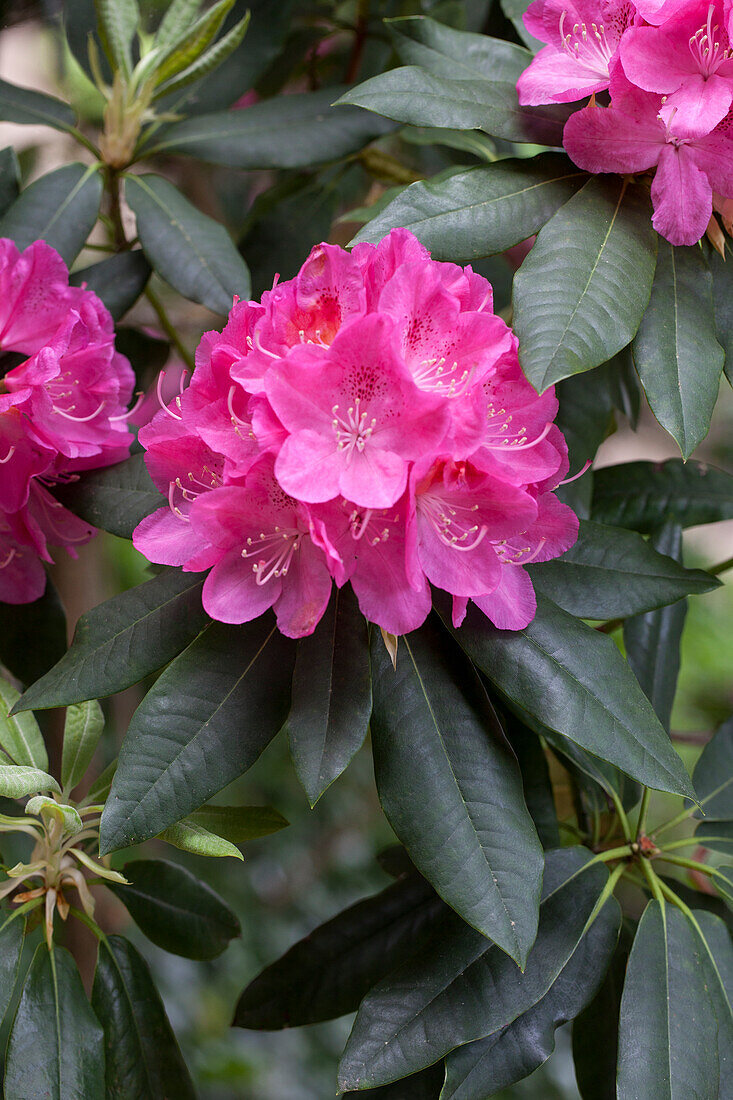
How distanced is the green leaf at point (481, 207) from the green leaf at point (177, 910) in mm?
742

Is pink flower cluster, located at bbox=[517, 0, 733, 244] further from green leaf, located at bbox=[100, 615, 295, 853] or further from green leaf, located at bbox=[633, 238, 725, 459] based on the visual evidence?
green leaf, located at bbox=[100, 615, 295, 853]

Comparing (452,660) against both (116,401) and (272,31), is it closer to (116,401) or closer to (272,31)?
(116,401)

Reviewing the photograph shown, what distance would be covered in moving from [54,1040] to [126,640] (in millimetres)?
393

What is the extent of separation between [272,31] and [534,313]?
0.91 m

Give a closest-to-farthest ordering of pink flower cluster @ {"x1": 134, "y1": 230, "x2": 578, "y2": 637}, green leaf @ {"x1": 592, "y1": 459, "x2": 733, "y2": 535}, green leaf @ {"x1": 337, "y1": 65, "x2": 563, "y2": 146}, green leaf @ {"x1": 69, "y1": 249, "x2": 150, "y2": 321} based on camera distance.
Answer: pink flower cluster @ {"x1": 134, "y1": 230, "x2": 578, "y2": 637}
green leaf @ {"x1": 337, "y1": 65, "x2": 563, "y2": 146}
green leaf @ {"x1": 69, "y1": 249, "x2": 150, "y2": 321}
green leaf @ {"x1": 592, "y1": 459, "x2": 733, "y2": 535}

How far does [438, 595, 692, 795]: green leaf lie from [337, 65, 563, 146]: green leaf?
494 mm

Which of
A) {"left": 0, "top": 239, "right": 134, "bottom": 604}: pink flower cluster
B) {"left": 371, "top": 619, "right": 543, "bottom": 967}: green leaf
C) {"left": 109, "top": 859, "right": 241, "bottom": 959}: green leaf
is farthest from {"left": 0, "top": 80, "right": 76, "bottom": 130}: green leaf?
{"left": 109, "top": 859, "right": 241, "bottom": 959}: green leaf

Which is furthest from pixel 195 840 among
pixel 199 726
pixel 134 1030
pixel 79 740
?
pixel 134 1030

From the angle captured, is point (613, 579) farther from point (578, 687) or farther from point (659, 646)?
point (659, 646)

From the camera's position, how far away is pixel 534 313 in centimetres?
76

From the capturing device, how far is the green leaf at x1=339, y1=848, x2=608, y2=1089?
78 centimetres

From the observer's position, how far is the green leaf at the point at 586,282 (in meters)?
0.73

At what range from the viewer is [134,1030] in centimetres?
98

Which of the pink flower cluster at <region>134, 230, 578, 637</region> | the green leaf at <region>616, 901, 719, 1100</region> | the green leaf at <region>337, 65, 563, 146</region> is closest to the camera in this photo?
the pink flower cluster at <region>134, 230, 578, 637</region>
